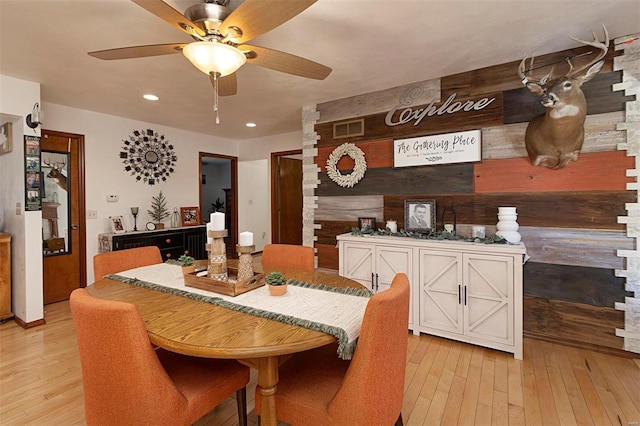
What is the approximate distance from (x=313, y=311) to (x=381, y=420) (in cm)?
47

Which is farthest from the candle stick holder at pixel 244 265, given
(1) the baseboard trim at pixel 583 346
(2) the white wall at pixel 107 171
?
Result: (2) the white wall at pixel 107 171

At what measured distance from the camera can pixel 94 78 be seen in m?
2.88

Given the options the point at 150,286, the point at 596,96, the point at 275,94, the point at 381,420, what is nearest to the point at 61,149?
the point at 275,94

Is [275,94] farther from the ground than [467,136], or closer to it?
farther from the ground

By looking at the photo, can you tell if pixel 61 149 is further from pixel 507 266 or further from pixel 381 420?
pixel 507 266

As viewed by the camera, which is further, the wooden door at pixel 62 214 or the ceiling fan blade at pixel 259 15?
the wooden door at pixel 62 214

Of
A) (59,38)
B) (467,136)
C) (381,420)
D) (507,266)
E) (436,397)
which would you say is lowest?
(436,397)

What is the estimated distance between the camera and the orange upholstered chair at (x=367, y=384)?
1.06 metres

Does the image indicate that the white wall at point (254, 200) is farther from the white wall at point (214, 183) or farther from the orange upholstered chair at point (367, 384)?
the orange upholstered chair at point (367, 384)

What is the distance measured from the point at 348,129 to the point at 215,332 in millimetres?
2766

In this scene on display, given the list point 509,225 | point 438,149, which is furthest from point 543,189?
point 438,149

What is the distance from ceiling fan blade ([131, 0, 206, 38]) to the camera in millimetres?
Result: 1319

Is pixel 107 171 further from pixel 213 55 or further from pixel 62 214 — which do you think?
pixel 213 55

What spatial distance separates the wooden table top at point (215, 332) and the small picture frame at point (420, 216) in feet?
6.97
